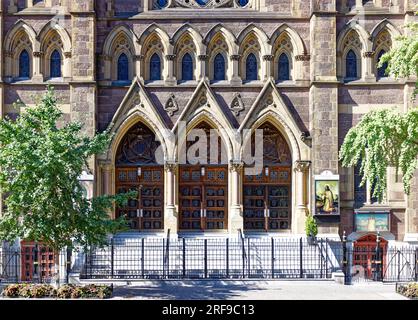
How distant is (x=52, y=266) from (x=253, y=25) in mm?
12754

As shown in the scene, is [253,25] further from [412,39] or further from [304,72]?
[412,39]

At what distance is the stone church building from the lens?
22.5 metres

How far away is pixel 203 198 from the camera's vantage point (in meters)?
23.6

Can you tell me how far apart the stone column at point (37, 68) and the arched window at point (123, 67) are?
328cm

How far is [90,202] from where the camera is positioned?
51.4 feet

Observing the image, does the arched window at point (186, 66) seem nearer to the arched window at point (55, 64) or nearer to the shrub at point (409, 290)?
the arched window at point (55, 64)

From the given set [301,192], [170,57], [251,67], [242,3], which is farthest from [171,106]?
[301,192]

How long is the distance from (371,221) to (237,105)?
736 cm

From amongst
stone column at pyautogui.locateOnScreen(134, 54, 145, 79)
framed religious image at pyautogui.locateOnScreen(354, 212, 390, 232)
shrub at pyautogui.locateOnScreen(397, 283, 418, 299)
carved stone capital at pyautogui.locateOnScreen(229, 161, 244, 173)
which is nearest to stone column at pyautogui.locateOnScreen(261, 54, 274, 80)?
carved stone capital at pyautogui.locateOnScreen(229, 161, 244, 173)

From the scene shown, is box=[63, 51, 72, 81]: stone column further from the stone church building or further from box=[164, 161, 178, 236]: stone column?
box=[164, 161, 178, 236]: stone column

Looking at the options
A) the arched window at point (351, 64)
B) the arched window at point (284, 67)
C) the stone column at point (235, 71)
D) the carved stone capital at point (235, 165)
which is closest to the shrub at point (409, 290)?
the carved stone capital at point (235, 165)

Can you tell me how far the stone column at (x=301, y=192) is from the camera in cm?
2259

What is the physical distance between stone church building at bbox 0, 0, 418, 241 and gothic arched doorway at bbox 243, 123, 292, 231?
5cm

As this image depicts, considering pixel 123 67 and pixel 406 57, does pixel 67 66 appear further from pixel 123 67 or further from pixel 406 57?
pixel 406 57
